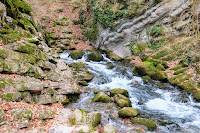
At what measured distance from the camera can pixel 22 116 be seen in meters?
4.32

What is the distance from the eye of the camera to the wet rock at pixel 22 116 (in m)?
4.14

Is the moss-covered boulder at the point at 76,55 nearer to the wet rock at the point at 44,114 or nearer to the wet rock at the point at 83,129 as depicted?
the wet rock at the point at 44,114

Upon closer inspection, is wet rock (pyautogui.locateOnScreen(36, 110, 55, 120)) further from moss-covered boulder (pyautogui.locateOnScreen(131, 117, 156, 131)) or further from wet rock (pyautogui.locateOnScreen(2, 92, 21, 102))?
moss-covered boulder (pyautogui.locateOnScreen(131, 117, 156, 131))

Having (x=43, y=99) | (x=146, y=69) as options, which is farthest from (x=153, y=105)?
(x=43, y=99)

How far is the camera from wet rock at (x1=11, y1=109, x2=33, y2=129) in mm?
4145

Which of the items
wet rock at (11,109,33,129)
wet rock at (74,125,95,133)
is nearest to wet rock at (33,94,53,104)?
wet rock at (11,109,33,129)

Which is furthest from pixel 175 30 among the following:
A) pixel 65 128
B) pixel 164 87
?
pixel 65 128

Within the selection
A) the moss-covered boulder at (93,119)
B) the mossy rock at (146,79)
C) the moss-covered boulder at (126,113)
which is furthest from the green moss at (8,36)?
the mossy rock at (146,79)

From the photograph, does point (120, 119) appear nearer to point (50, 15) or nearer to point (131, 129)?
point (131, 129)

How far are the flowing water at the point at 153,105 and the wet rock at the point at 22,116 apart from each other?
267cm

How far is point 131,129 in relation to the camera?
5328mm

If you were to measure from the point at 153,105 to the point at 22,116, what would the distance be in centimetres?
671

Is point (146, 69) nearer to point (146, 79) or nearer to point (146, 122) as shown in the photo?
point (146, 79)

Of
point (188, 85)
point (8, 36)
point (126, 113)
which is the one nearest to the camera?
point (126, 113)
